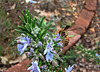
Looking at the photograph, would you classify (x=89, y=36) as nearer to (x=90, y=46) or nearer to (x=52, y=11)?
(x=90, y=46)

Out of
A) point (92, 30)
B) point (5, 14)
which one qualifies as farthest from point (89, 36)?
point (5, 14)

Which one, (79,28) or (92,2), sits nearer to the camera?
(79,28)

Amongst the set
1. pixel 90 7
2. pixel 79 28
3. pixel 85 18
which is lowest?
pixel 79 28

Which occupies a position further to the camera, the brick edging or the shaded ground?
the brick edging

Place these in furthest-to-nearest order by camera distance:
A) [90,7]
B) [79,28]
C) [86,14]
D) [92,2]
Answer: [92,2]
[90,7]
[86,14]
[79,28]

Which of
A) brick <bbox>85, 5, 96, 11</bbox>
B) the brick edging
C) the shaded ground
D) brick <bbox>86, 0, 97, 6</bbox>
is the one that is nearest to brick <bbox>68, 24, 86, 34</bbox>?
the brick edging

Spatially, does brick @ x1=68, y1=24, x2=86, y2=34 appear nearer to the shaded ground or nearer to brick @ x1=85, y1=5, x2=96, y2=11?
the shaded ground

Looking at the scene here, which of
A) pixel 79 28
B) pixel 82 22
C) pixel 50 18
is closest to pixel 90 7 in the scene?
pixel 82 22

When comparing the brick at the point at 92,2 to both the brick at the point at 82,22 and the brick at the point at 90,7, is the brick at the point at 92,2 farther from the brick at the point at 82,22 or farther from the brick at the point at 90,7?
the brick at the point at 82,22

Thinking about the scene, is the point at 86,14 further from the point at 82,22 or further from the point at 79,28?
the point at 79,28
